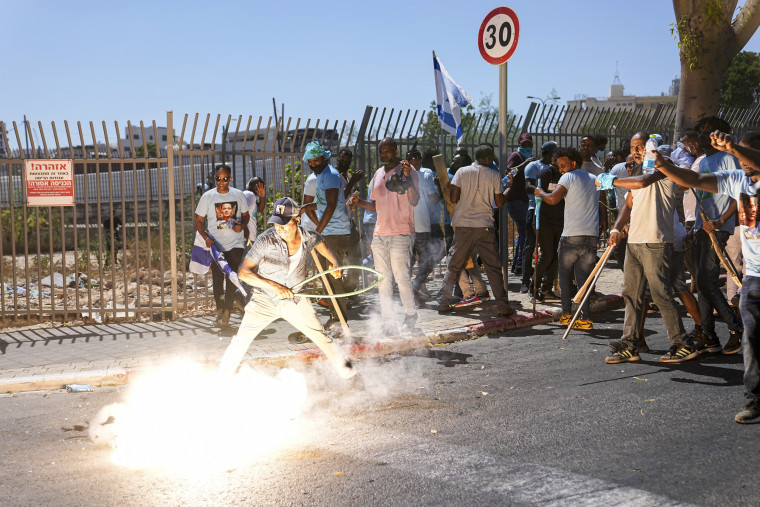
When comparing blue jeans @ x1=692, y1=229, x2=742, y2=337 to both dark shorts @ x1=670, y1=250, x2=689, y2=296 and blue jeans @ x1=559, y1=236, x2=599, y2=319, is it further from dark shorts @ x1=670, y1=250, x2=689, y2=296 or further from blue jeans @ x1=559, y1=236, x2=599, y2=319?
blue jeans @ x1=559, y1=236, x2=599, y2=319

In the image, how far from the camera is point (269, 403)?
613 centimetres

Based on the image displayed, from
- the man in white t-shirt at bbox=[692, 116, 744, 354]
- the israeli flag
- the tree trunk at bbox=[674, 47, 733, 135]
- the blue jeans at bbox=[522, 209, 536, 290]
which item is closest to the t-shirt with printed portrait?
the israeli flag

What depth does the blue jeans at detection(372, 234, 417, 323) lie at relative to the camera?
27.4 feet

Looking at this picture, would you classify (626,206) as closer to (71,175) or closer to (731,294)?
(731,294)

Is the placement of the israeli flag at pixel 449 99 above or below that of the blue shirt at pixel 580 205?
above

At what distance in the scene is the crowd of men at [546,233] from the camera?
19.0 feet

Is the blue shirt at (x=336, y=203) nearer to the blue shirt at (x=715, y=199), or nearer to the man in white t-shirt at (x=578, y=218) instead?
the man in white t-shirt at (x=578, y=218)

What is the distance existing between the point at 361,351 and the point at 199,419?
103 inches

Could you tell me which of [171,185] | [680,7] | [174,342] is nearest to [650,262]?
[174,342]

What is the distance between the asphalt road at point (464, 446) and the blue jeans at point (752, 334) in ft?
0.91

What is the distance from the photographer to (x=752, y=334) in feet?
17.4

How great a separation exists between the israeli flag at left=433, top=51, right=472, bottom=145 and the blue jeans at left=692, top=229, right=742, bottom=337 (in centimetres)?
381

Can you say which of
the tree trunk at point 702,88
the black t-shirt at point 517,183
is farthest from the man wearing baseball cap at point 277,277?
the tree trunk at point 702,88

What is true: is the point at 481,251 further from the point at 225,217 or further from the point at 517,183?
the point at 225,217
